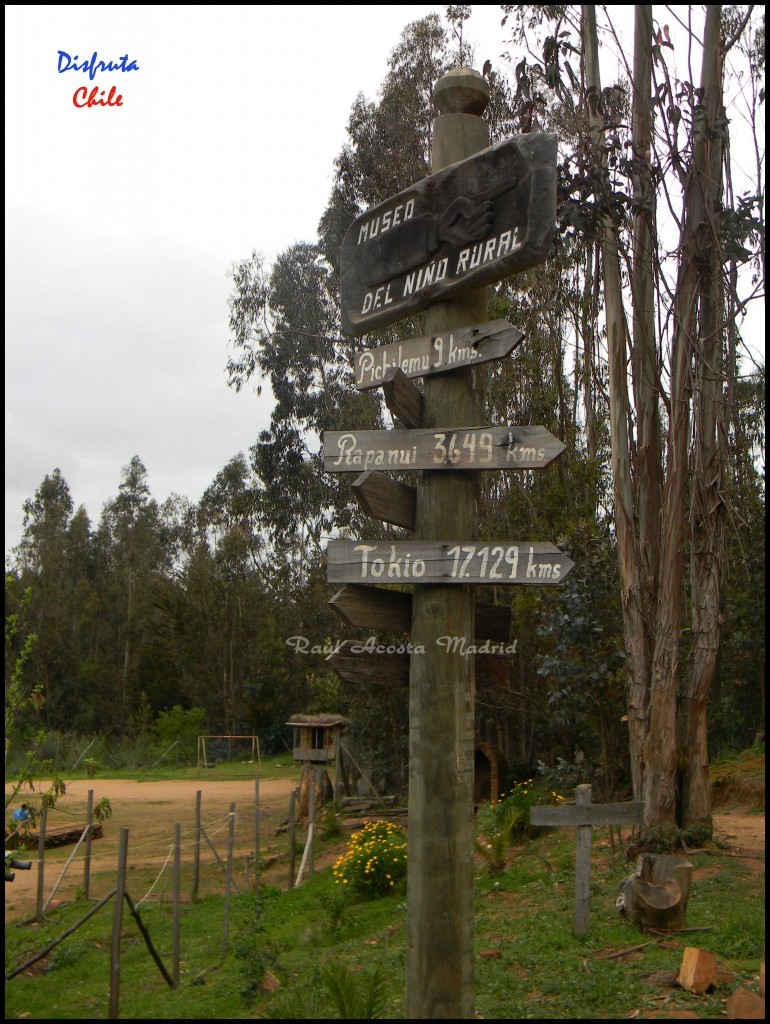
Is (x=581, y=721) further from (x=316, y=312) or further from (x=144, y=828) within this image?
(x=316, y=312)

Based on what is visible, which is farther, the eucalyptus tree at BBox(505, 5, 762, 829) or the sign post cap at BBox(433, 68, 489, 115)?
the eucalyptus tree at BBox(505, 5, 762, 829)

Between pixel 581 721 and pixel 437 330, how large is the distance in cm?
1063

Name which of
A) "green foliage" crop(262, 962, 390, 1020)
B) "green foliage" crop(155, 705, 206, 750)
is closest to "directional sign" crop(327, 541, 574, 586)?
"green foliage" crop(262, 962, 390, 1020)

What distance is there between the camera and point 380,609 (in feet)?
14.5

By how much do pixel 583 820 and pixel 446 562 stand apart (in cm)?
446

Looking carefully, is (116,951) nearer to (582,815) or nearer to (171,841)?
(582,815)

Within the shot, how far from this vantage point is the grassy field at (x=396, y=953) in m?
5.40

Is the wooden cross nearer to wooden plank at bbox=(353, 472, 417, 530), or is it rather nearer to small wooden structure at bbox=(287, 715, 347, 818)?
wooden plank at bbox=(353, 472, 417, 530)

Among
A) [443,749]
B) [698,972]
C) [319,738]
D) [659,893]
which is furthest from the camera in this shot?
[319,738]

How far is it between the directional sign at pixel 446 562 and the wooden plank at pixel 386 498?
142 millimetres

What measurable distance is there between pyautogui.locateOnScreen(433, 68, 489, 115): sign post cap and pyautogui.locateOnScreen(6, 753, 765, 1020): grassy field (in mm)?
4491

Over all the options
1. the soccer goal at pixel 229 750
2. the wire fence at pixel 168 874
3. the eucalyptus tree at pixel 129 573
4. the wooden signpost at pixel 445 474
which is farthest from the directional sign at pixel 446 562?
the eucalyptus tree at pixel 129 573

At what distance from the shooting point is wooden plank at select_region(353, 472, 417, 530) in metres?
4.23

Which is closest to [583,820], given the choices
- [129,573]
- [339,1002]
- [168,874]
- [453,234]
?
[339,1002]
